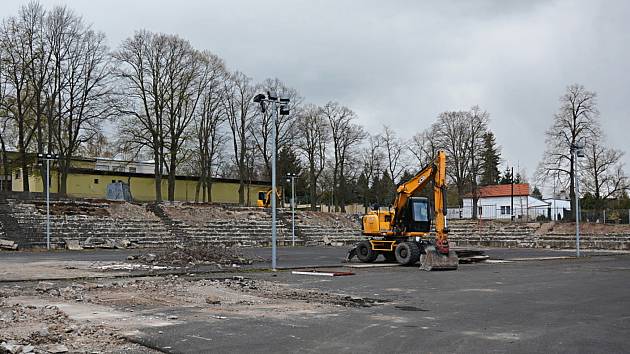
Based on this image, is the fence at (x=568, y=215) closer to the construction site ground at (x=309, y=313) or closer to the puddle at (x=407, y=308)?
the construction site ground at (x=309, y=313)

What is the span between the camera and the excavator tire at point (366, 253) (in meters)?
29.8

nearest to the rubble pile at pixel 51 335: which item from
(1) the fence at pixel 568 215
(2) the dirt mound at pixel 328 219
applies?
(2) the dirt mound at pixel 328 219

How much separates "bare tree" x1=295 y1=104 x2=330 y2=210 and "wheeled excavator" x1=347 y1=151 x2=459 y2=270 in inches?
1573

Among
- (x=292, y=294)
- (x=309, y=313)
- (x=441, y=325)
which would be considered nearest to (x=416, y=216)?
(x=292, y=294)

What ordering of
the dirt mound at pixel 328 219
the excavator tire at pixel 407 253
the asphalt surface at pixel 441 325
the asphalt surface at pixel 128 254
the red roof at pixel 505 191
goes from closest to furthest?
the asphalt surface at pixel 441 325, the excavator tire at pixel 407 253, the asphalt surface at pixel 128 254, the dirt mound at pixel 328 219, the red roof at pixel 505 191

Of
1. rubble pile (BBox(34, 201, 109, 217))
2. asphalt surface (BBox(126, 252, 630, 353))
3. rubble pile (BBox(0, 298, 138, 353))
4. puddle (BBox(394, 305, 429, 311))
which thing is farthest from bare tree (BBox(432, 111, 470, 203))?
rubble pile (BBox(0, 298, 138, 353))

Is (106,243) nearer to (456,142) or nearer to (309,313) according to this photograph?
(309,313)

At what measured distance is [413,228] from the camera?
94.1 ft

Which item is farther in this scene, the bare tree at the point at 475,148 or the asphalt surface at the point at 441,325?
the bare tree at the point at 475,148

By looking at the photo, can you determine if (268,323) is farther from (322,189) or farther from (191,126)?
(322,189)

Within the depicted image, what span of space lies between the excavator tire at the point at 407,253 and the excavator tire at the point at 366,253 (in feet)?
6.34

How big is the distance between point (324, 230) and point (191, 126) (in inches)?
643

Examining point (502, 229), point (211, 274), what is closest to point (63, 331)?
point (211, 274)

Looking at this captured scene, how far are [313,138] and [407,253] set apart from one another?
44255mm
